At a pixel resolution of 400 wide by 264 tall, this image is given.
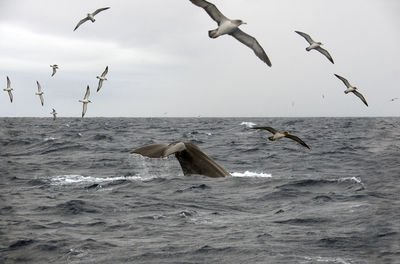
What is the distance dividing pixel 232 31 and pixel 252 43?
1.76 ft

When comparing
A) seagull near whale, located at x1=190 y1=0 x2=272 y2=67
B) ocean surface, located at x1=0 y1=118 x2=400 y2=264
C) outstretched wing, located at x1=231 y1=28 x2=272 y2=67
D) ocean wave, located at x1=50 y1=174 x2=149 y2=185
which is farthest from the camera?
ocean wave, located at x1=50 y1=174 x2=149 y2=185

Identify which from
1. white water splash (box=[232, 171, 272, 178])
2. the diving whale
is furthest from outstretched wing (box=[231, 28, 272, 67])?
white water splash (box=[232, 171, 272, 178])

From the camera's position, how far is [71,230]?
13508 millimetres

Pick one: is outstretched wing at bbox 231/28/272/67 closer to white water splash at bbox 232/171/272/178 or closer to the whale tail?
the whale tail

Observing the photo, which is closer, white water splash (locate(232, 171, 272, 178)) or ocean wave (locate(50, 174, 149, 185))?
ocean wave (locate(50, 174, 149, 185))

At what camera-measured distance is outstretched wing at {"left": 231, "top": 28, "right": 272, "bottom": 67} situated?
447 inches

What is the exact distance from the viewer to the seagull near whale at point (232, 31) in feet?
36.0

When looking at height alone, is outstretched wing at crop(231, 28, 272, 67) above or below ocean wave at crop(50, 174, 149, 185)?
above

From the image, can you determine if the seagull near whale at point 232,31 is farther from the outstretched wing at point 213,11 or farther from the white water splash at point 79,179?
the white water splash at point 79,179

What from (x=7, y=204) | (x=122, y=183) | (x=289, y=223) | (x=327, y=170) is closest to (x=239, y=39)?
(x=289, y=223)

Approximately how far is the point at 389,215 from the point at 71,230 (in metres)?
8.66

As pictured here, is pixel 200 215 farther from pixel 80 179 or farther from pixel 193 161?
pixel 80 179

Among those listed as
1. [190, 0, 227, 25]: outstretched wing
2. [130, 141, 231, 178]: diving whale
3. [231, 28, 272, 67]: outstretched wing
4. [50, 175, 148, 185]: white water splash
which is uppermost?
[190, 0, 227, 25]: outstretched wing

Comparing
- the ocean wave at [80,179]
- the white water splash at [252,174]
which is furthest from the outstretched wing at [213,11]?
the white water splash at [252,174]
